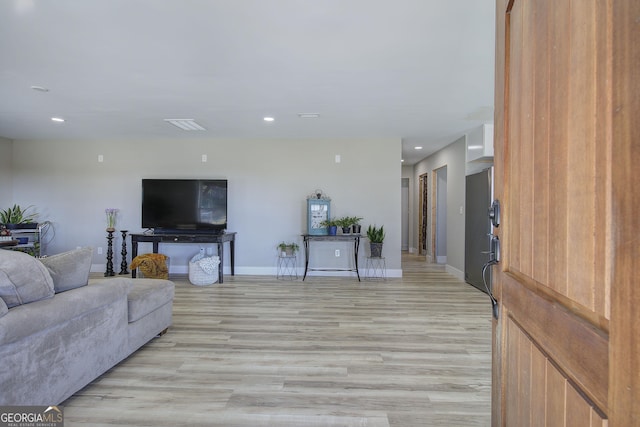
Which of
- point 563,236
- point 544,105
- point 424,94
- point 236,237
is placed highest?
point 424,94

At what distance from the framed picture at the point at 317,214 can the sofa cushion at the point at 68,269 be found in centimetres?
352

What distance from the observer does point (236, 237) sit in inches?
229

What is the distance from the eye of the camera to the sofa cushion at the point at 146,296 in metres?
2.53

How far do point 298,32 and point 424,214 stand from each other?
6767mm

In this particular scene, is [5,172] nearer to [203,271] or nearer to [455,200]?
[203,271]

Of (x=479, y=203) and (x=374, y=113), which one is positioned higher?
(x=374, y=113)

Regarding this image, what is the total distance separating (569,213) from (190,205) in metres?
5.50

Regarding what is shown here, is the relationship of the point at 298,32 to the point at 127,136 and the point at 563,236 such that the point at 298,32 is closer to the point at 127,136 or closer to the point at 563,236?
the point at 563,236

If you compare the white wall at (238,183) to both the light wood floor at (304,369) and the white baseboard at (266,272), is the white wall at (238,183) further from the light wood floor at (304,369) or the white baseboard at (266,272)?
the light wood floor at (304,369)

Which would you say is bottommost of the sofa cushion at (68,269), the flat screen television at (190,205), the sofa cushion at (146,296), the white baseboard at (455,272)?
the white baseboard at (455,272)

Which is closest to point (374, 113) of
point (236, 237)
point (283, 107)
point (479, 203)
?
point (283, 107)

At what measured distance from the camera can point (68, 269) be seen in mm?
2131

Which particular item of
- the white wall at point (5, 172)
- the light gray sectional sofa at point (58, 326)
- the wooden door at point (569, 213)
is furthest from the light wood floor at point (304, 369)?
the white wall at point (5, 172)

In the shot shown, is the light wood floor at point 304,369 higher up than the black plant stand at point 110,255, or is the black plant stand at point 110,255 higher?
the black plant stand at point 110,255
